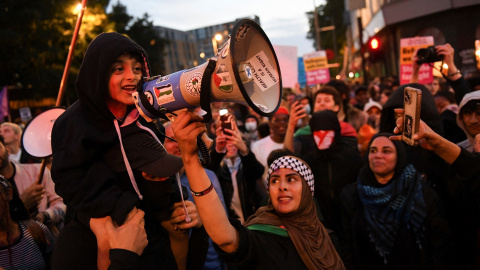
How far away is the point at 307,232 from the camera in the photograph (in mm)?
2715

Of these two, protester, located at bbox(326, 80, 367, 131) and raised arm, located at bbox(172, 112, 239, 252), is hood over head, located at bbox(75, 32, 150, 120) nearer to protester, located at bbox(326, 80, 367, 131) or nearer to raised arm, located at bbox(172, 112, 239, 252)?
raised arm, located at bbox(172, 112, 239, 252)

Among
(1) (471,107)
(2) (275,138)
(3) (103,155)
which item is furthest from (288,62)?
(3) (103,155)

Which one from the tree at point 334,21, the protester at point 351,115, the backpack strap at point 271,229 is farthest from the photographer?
the tree at point 334,21

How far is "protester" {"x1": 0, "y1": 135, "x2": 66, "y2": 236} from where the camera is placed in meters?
3.33

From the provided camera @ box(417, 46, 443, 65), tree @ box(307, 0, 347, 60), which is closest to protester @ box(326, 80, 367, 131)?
camera @ box(417, 46, 443, 65)

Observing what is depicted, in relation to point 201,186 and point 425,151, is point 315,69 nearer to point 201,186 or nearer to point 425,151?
point 425,151

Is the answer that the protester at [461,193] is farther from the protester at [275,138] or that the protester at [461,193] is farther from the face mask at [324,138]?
the protester at [275,138]

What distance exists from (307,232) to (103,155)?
1397 mm

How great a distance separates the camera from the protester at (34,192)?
3.33m

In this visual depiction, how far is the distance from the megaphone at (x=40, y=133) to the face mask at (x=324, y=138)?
248 centimetres

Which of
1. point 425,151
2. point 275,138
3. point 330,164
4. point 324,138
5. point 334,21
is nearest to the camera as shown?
point 425,151

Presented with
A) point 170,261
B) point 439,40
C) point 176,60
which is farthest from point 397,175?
point 176,60

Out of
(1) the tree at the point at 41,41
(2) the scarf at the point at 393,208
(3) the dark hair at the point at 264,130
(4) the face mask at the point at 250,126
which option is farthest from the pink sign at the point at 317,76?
(1) the tree at the point at 41,41

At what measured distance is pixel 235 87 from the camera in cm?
156
